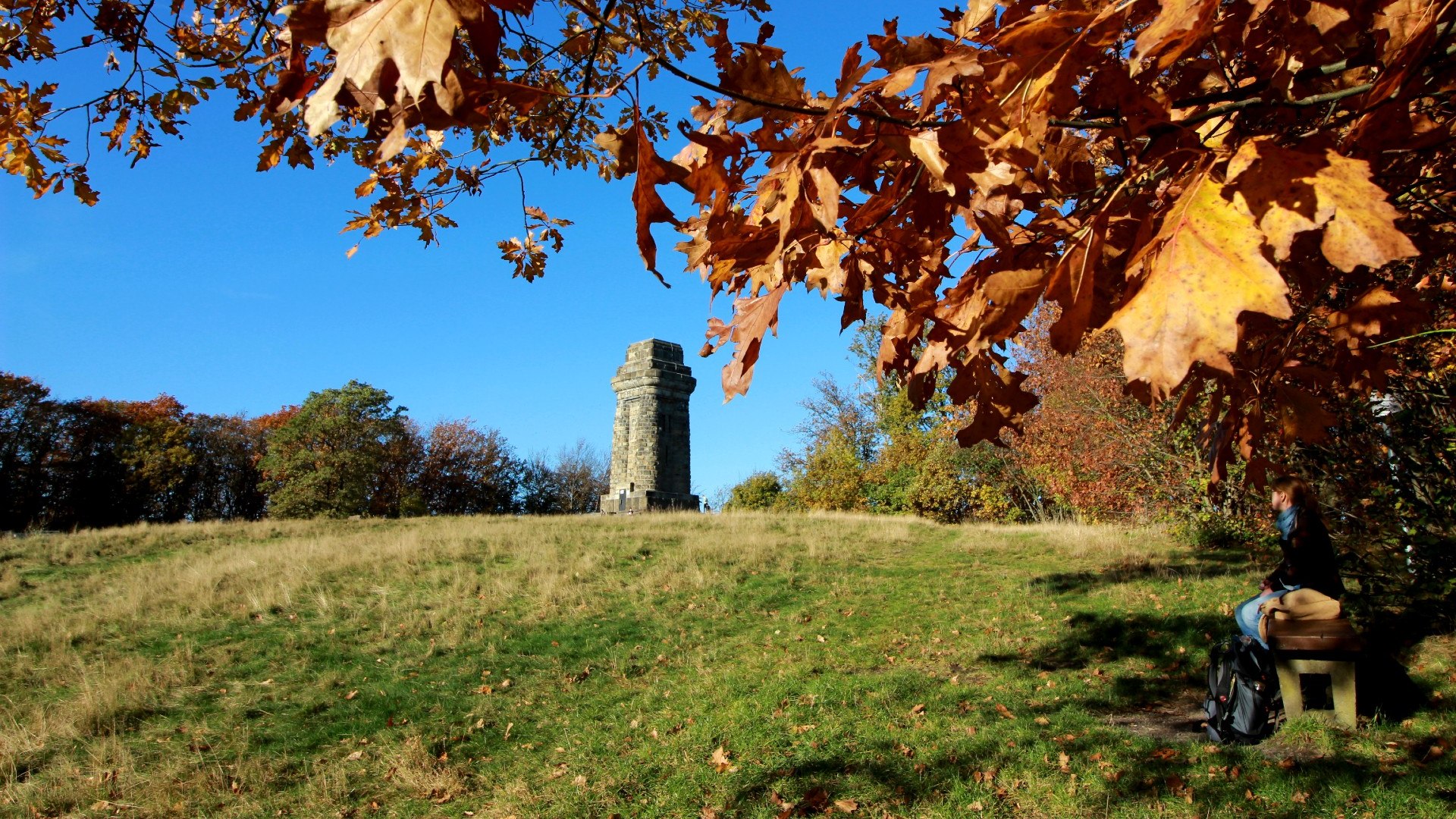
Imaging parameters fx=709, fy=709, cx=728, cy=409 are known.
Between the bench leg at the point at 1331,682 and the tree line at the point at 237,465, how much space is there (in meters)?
24.4

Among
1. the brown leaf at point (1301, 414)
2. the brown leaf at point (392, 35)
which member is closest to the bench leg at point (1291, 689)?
the brown leaf at point (1301, 414)

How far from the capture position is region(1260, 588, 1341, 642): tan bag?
4352 millimetres

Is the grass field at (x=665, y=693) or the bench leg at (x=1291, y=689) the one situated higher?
the bench leg at (x=1291, y=689)

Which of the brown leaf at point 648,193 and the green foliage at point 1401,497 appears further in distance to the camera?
the green foliage at point 1401,497

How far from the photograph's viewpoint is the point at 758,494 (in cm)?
2692

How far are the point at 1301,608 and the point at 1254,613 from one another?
0.31 meters

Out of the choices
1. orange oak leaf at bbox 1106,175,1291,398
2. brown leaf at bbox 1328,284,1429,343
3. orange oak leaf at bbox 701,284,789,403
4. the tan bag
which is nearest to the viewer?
orange oak leaf at bbox 1106,175,1291,398

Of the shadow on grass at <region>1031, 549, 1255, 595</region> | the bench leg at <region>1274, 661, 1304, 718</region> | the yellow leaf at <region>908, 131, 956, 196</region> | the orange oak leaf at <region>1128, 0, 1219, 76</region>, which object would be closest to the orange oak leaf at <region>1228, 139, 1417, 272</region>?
the orange oak leaf at <region>1128, 0, 1219, 76</region>

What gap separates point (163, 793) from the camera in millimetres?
4492

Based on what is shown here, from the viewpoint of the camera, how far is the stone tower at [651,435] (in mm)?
22766

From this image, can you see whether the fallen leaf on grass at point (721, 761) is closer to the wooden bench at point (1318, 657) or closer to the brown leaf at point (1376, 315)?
the wooden bench at point (1318, 657)

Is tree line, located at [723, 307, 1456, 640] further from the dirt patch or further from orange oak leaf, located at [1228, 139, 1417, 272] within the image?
the dirt patch

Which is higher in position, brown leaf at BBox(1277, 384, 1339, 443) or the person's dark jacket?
brown leaf at BBox(1277, 384, 1339, 443)

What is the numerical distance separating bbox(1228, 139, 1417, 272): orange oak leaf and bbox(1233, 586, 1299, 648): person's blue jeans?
4500mm
